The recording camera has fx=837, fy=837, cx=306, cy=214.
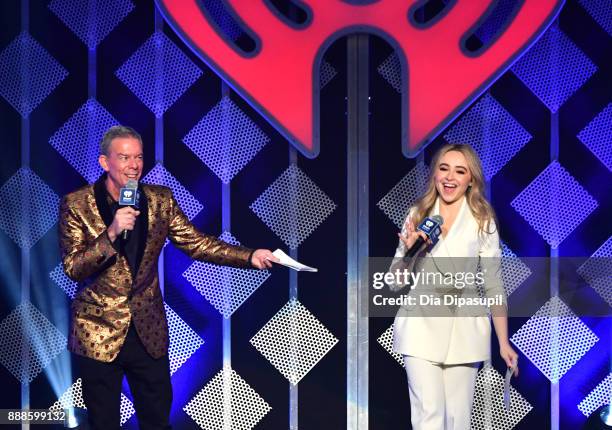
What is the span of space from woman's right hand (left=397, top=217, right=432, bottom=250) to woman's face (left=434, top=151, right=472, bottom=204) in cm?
18

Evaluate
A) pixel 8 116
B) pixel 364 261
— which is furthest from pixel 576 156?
pixel 8 116

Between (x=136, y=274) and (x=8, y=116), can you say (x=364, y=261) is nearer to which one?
(x=136, y=274)

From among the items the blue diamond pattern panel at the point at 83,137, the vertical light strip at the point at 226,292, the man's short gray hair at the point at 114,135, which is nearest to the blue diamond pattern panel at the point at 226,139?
the vertical light strip at the point at 226,292

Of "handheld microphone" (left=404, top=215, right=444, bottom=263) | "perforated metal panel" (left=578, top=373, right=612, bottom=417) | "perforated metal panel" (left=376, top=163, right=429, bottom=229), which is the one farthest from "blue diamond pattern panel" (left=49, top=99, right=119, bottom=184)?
"perforated metal panel" (left=578, top=373, right=612, bottom=417)

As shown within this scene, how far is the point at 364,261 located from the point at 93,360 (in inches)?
59.2

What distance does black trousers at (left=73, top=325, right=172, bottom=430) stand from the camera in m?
3.13

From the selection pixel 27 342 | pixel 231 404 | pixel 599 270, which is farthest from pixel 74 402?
pixel 599 270

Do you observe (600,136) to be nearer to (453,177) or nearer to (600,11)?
(600,11)

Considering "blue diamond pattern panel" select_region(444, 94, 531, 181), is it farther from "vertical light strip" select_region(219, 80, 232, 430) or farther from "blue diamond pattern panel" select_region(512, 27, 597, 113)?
"vertical light strip" select_region(219, 80, 232, 430)

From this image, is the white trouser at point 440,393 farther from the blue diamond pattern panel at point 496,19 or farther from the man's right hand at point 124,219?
the blue diamond pattern panel at point 496,19

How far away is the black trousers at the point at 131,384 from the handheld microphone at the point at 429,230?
1051 mm

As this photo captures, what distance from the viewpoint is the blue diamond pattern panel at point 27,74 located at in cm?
413

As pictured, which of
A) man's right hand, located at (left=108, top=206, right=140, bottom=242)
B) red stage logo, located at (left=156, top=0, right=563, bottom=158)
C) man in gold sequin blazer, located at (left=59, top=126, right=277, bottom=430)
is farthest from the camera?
red stage logo, located at (left=156, top=0, right=563, bottom=158)

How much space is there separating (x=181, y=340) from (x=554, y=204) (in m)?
1.96
